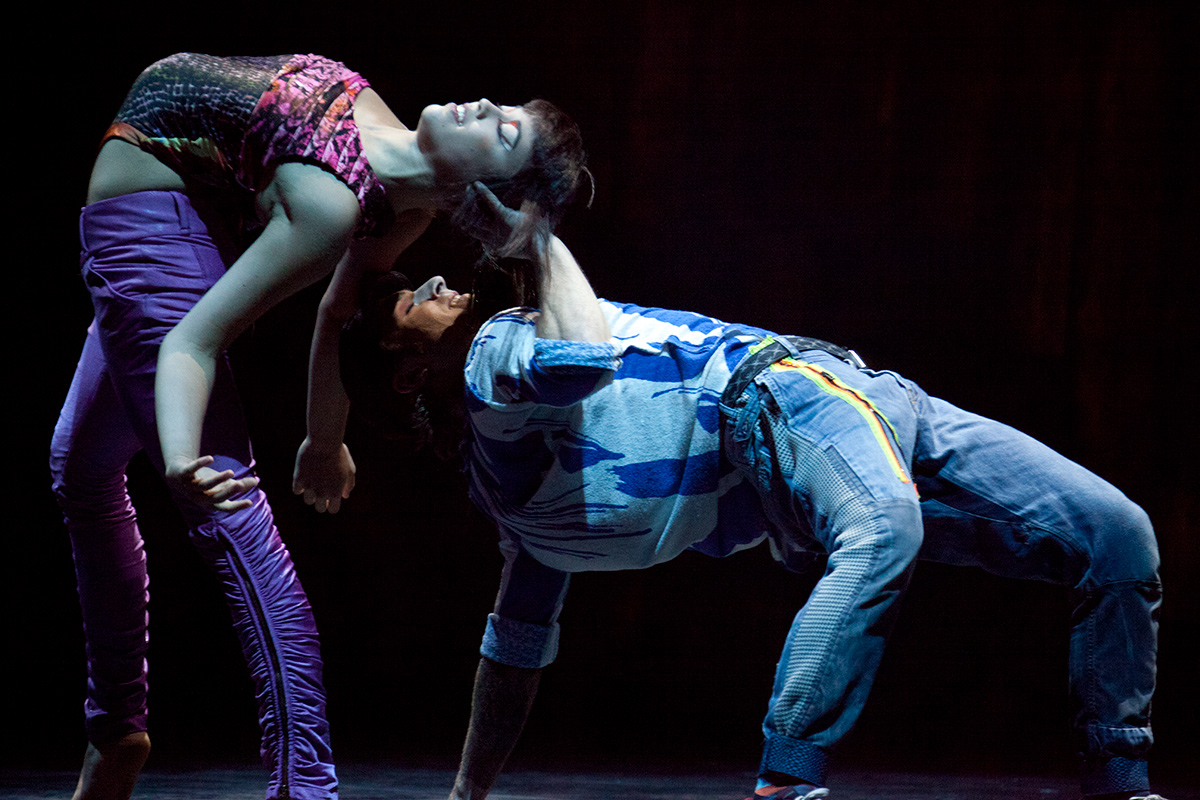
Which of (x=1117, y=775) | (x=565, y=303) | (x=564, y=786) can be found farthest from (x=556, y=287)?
(x=564, y=786)

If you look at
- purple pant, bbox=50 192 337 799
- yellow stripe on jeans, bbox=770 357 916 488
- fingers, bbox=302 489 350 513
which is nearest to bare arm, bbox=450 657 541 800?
purple pant, bbox=50 192 337 799

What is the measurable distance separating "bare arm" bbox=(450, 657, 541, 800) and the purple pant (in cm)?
23

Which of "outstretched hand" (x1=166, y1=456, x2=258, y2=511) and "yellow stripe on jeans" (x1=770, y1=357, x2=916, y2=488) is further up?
"yellow stripe on jeans" (x1=770, y1=357, x2=916, y2=488)

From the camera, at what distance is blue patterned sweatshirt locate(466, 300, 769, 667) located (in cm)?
135

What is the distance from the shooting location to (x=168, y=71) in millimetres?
1461

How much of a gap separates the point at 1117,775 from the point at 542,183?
0.95 metres

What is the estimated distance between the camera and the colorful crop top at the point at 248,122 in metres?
1.40

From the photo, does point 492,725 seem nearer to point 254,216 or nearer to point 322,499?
point 322,499

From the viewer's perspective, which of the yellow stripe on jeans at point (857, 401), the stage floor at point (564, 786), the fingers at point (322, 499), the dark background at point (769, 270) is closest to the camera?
the yellow stripe on jeans at point (857, 401)

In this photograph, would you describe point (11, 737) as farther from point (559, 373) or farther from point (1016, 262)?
point (1016, 262)

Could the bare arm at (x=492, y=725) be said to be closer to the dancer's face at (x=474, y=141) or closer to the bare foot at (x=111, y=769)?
the bare foot at (x=111, y=769)

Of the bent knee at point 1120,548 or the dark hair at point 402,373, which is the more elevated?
the dark hair at point 402,373

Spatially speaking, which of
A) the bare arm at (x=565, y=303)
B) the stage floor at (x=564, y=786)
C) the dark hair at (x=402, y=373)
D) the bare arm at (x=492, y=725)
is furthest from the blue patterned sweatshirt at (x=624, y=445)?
the stage floor at (x=564, y=786)

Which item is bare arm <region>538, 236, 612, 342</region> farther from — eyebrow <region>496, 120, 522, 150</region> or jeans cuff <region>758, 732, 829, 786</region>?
jeans cuff <region>758, 732, 829, 786</region>
